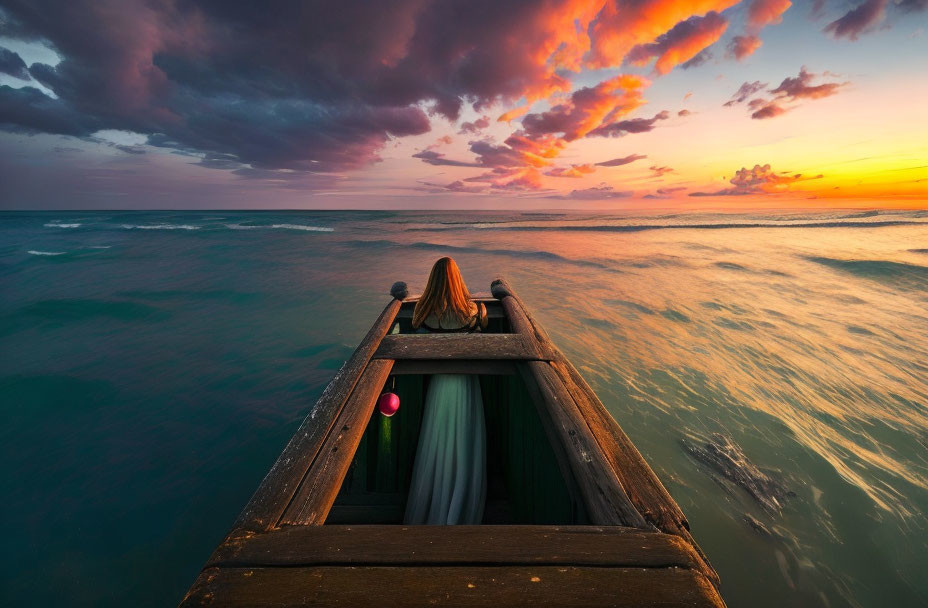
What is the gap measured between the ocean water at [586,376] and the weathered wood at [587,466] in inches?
118

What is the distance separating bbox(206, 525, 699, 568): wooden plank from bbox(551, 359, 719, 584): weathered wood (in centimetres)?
9

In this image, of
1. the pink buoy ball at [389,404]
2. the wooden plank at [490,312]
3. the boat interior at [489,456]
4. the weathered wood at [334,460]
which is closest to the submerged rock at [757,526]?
the boat interior at [489,456]

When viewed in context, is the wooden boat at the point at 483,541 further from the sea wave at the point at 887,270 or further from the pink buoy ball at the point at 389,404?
the sea wave at the point at 887,270

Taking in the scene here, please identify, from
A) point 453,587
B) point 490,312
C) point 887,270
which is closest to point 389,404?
point 453,587

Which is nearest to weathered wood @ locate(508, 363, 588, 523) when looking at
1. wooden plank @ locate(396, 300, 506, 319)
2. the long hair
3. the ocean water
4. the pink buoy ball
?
the pink buoy ball

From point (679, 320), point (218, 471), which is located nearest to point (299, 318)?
point (218, 471)

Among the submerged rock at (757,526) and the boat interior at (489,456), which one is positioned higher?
the boat interior at (489,456)

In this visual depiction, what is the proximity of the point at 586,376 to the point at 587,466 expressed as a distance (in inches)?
223

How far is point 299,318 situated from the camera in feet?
36.2

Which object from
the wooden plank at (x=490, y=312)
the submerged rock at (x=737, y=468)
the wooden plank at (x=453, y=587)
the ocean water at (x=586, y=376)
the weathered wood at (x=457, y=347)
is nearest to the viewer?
the wooden plank at (x=453, y=587)

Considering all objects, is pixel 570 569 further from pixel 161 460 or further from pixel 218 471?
pixel 161 460

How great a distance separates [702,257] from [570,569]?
2605cm

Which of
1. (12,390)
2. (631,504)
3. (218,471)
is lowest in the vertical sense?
(218,471)

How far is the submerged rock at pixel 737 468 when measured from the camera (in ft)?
13.5
